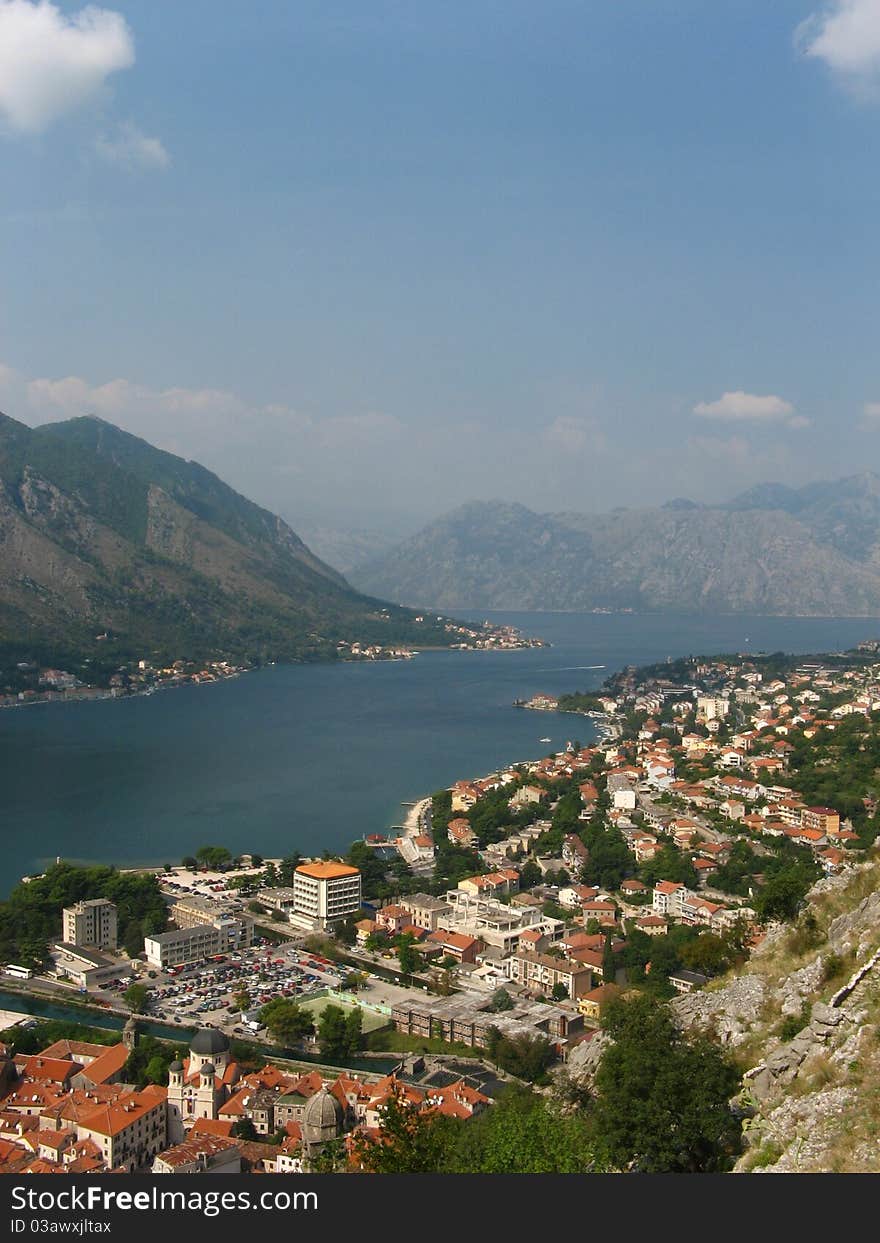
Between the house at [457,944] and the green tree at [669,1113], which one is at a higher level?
the green tree at [669,1113]

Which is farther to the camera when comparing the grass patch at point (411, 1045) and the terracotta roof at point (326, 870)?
the terracotta roof at point (326, 870)

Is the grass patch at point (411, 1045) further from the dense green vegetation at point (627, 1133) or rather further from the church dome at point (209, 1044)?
the dense green vegetation at point (627, 1133)

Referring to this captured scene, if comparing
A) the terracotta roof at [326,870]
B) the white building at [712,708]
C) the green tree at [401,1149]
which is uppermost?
the green tree at [401,1149]

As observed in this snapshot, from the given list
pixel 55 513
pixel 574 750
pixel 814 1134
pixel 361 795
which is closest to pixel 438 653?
pixel 55 513

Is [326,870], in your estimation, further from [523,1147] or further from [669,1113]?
[669,1113]

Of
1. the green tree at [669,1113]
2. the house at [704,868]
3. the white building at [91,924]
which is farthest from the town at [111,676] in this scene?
the green tree at [669,1113]

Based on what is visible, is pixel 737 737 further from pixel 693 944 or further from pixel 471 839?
pixel 693 944

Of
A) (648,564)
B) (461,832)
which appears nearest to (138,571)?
(461,832)
